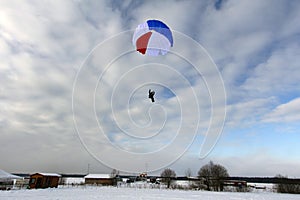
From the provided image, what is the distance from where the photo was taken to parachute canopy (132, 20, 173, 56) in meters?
16.9

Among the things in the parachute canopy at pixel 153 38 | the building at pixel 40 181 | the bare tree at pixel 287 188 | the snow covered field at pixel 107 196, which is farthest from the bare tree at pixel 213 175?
the parachute canopy at pixel 153 38

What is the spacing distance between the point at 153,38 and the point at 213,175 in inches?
1664

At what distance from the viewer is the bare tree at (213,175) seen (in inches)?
1936

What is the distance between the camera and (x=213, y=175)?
51.4m

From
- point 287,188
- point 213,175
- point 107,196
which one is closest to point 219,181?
point 213,175

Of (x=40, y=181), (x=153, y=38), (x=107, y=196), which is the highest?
(x=153, y=38)

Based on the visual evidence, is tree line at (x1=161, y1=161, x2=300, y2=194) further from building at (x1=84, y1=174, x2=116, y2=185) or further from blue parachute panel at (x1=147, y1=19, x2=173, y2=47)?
blue parachute panel at (x1=147, y1=19, x2=173, y2=47)

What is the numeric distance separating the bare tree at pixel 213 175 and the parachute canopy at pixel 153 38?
39359mm

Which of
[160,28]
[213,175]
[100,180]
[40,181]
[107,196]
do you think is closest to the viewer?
[160,28]

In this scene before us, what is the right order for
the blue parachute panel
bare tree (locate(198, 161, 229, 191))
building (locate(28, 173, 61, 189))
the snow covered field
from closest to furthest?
1. the blue parachute panel
2. the snow covered field
3. building (locate(28, 173, 61, 189))
4. bare tree (locate(198, 161, 229, 191))

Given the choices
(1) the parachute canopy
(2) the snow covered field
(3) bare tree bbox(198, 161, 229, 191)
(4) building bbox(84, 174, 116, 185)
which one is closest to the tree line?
(3) bare tree bbox(198, 161, 229, 191)

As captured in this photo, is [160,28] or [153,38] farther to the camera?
[153,38]

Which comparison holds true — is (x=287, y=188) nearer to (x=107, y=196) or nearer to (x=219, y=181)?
(x=219, y=181)

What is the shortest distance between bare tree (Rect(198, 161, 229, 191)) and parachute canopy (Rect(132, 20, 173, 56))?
3936 cm
